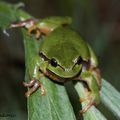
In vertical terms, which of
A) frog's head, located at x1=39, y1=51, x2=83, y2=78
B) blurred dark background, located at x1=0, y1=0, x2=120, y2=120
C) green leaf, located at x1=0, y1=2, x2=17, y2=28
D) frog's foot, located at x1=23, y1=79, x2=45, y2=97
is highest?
green leaf, located at x1=0, y1=2, x2=17, y2=28

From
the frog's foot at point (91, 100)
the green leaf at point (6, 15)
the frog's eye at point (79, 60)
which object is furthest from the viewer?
the green leaf at point (6, 15)

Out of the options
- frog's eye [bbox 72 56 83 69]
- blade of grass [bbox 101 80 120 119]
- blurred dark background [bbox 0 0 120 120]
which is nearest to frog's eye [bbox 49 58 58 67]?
frog's eye [bbox 72 56 83 69]

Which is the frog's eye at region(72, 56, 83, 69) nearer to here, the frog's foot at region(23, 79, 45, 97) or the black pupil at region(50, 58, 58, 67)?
the black pupil at region(50, 58, 58, 67)

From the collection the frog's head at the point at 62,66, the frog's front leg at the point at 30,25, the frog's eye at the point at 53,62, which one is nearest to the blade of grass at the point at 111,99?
the frog's head at the point at 62,66

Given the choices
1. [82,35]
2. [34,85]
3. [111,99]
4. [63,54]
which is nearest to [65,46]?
[63,54]

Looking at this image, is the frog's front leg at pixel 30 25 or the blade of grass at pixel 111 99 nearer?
the blade of grass at pixel 111 99

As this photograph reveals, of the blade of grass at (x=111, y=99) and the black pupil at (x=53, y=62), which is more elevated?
the black pupil at (x=53, y=62)

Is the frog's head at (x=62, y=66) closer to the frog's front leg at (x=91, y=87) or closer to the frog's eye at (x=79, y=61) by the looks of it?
the frog's eye at (x=79, y=61)

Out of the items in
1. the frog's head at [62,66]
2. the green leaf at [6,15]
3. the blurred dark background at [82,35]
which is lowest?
the blurred dark background at [82,35]
